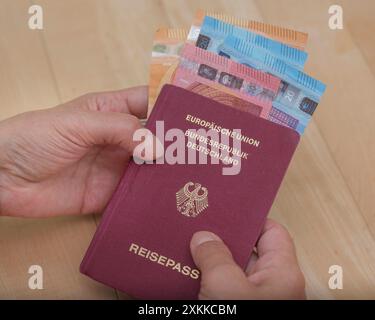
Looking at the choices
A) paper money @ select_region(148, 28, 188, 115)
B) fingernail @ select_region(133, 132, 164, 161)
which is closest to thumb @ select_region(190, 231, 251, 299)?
fingernail @ select_region(133, 132, 164, 161)

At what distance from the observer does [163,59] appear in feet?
2.57

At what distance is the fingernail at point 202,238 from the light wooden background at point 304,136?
0.50 ft

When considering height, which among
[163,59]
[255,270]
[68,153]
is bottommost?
[255,270]

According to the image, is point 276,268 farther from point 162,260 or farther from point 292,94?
point 292,94

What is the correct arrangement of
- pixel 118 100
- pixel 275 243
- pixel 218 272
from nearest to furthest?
pixel 218 272 → pixel 275 243 → pixel 118 100

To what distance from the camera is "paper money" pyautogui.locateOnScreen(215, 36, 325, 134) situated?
751 millimetres

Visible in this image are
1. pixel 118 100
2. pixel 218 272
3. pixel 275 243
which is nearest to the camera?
pixel 218 272

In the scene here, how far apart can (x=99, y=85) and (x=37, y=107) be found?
11 cm

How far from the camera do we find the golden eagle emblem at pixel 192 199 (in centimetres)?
69

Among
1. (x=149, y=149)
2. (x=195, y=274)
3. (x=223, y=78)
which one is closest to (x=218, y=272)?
(x=195, y=274)

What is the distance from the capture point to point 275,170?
71 centimetres

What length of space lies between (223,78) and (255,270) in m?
0.28

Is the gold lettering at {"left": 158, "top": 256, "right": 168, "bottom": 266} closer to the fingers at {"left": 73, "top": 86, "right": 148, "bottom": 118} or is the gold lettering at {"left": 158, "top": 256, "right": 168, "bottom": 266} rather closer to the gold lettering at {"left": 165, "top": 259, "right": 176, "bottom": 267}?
the gold lettering at {"left": 165, "top": 259, "right": 176, "bottom": 267}

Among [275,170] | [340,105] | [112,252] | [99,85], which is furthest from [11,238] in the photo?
[340,105]
